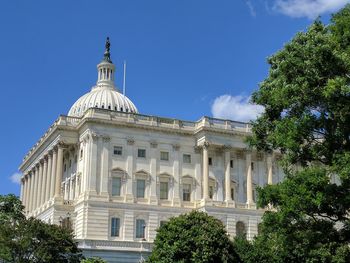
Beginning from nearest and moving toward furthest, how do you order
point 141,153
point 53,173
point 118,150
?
point 118,150 → point 141,153 → point 53,173

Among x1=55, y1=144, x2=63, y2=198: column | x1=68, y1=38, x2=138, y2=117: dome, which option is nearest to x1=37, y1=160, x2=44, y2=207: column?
x1=55, y1=144, x2=63, y2=198: column

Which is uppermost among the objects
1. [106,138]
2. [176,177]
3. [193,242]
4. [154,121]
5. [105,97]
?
[105,97]

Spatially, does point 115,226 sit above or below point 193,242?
above

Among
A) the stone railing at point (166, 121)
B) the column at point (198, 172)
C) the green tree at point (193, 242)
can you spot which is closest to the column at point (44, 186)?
the stone railing at point (166, 121)

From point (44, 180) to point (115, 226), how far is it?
15900 millimetres

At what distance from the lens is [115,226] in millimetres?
68062

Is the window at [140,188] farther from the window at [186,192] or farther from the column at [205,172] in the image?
the column at [205,172]

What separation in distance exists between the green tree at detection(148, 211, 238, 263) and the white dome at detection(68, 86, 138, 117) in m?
56.2

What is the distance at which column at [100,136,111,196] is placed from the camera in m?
68.8

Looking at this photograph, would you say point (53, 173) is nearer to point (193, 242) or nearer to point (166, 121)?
point (166, 121)

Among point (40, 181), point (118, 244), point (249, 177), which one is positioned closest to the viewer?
point (118, 244)

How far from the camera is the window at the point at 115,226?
6775 cm

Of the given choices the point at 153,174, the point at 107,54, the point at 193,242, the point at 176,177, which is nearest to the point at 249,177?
the point at 176,177

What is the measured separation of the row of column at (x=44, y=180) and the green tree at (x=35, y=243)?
22.2 m
